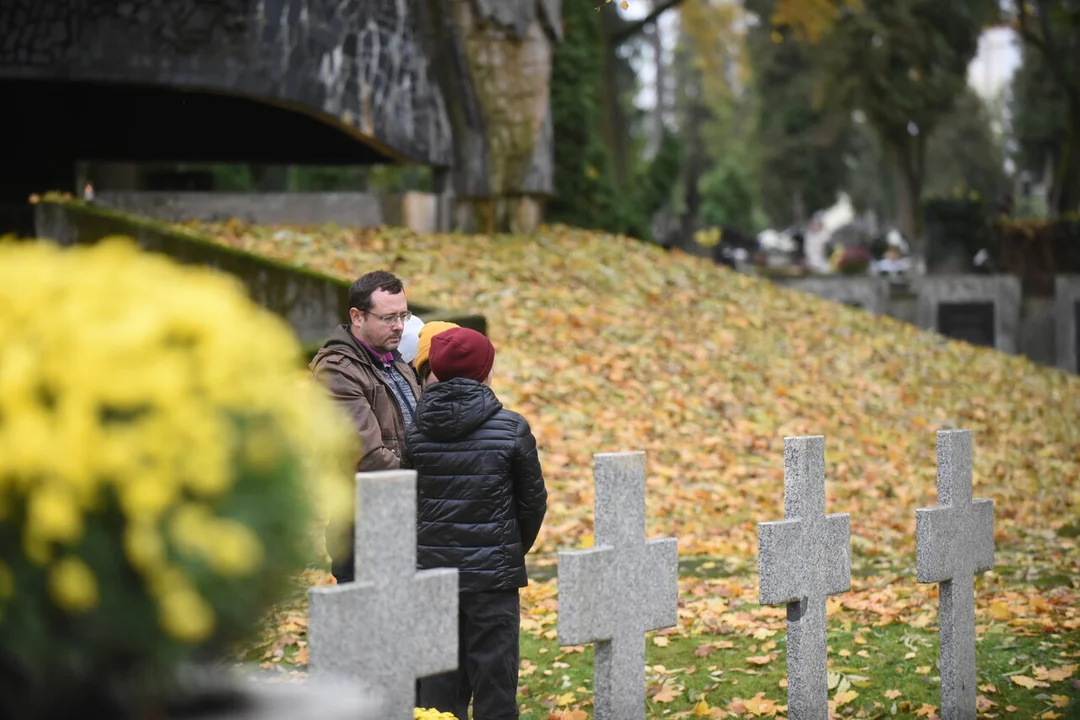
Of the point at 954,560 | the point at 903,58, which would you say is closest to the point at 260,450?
the point at 954,560

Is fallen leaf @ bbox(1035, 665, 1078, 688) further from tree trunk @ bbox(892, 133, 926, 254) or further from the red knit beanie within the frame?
tree trunk @ bbox(892, 133, 926, 254)

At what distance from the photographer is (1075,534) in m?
10.4

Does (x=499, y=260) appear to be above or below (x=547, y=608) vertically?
above

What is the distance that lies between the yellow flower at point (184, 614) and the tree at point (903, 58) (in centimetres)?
3502

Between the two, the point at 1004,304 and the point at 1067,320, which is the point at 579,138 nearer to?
the point at 1004,304

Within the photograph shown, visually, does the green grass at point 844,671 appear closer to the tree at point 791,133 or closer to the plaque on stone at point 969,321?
the plaque on stone at point 969,321

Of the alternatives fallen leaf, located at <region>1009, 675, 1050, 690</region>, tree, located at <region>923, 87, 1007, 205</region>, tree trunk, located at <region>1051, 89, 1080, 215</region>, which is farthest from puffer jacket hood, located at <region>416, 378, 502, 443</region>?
tree, located at <region>923, 87, 1007, 205</region>

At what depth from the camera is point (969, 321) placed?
24.7 metres

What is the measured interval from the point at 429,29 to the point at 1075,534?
11.0m

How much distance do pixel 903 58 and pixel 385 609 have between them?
35.8m

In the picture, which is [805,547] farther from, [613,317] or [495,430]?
[613,317]

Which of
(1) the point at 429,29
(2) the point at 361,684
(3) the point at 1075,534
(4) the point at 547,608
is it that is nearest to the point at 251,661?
(4) the point at 547,608

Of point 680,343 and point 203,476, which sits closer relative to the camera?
point 203,476

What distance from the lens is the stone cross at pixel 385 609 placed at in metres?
2.90
